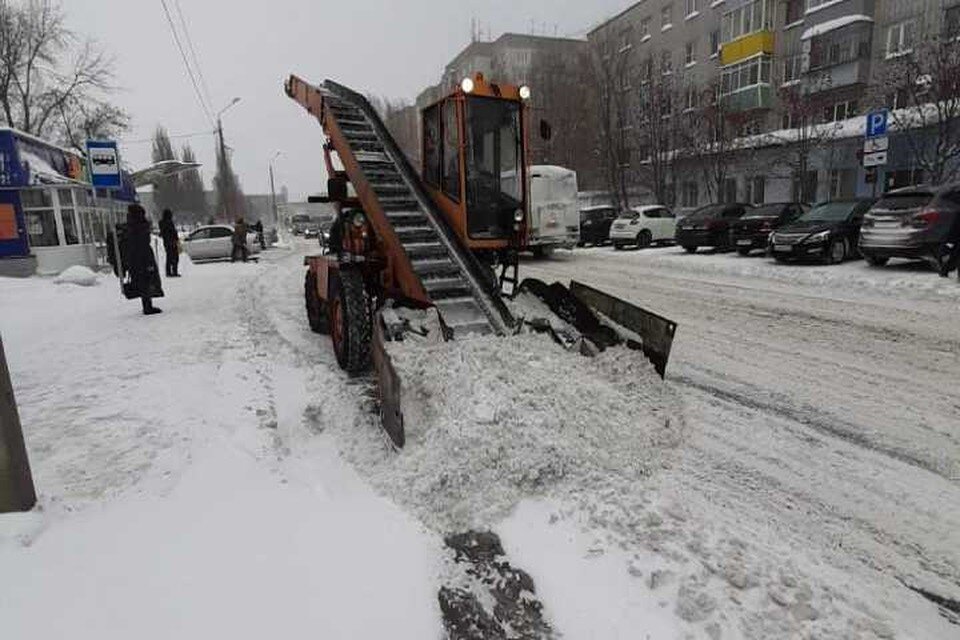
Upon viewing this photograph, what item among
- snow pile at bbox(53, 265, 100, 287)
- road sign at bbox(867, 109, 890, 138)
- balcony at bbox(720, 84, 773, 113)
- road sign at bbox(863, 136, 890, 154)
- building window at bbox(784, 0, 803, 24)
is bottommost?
snow pile at bbox(53, 265, 100, 287)

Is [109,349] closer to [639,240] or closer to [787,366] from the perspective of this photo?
[787,366]

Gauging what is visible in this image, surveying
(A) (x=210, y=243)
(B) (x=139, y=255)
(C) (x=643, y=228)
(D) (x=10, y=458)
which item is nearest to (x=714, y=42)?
(C) (x=643, y=228)

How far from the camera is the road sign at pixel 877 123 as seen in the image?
536 inches

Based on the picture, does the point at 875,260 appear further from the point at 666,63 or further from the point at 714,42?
the point at 714,42

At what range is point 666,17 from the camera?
39.1 metres

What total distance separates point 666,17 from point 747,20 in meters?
9.55

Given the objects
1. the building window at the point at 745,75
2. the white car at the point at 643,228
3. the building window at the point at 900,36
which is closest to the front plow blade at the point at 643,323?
the white car at the point at 643,228

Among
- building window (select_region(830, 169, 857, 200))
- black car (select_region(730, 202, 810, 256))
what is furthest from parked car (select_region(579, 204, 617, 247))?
building window (select_region(830, 169, 857, 200))

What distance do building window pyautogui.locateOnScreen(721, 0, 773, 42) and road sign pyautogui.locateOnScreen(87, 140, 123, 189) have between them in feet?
102

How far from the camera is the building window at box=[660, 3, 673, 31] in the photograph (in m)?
38.5

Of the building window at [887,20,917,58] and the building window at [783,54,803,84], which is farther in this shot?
the building window at [783,54,803,84]

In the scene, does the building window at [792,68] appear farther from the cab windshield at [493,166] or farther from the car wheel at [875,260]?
the cab windshield at [493,166]

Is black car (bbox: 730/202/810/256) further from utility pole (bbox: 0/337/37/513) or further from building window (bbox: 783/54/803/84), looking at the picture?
utility pole (bbox: 0/337/37/513)

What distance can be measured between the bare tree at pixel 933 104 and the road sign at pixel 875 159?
7.35 ft
